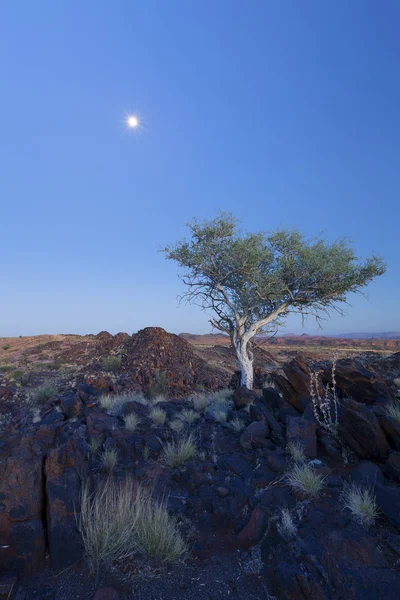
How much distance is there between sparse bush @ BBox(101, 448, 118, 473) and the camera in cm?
687

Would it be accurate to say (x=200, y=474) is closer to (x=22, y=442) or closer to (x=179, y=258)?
(x=22, y=442)

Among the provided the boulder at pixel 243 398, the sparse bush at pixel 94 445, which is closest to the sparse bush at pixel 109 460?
the sparse bush at pixel 94 445

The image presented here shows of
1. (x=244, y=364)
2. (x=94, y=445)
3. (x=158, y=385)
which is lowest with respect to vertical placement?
(x=158, y=385)

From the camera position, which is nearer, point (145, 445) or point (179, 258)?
point (145, 445)

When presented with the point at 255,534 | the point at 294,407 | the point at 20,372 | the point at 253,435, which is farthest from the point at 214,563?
the point at 20,372

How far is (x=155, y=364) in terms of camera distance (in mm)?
21906

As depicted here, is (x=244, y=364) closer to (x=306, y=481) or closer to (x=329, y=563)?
(x=306, y=481)

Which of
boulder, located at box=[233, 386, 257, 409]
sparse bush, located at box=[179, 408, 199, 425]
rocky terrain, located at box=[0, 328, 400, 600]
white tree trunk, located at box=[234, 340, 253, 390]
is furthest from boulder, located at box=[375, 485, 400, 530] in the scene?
white tree trunk, located at box=[234, 340, 253, 390]

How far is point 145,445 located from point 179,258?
11.6 m

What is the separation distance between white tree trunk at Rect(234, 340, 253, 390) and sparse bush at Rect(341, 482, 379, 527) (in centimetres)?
1138

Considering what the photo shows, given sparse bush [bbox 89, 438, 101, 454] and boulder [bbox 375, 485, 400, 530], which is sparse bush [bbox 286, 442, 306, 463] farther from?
sparse bush [bbox 89, 438, 101, 454]

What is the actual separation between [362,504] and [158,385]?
15.2m

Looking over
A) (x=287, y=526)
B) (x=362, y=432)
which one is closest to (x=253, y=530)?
(x=287, y=526)

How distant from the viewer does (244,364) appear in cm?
1678
